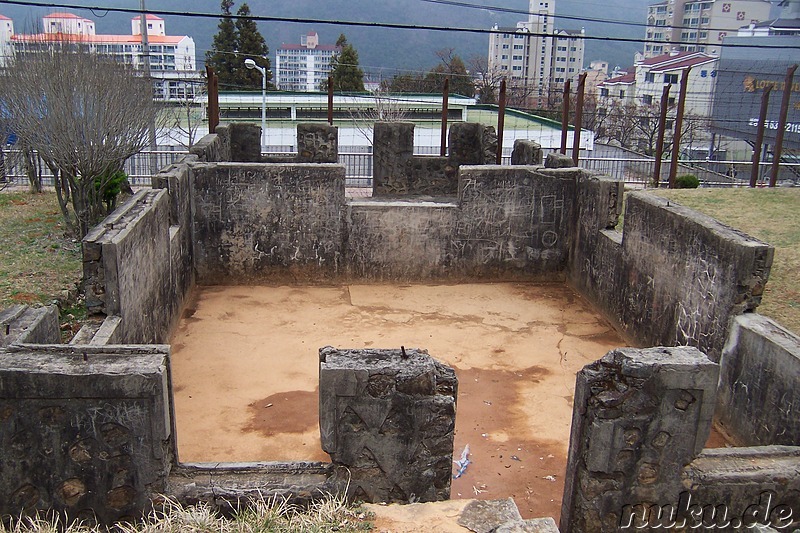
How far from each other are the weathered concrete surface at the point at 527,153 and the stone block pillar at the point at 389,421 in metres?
9.39

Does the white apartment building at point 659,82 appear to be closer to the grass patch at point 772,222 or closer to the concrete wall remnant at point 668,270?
the grass patch at point 772,222

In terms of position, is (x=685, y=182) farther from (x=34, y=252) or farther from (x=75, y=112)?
(x=34, y=252)

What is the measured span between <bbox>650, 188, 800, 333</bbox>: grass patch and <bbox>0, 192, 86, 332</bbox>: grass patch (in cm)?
874

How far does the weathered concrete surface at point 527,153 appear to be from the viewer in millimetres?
14383

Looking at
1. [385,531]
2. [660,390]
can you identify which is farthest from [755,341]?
[385,531]

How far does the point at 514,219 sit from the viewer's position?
12.5 m

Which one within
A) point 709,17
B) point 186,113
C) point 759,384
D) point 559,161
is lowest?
point 759,384

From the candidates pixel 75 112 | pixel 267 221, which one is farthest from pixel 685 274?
pixel 75 112

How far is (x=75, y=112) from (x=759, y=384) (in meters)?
10.8

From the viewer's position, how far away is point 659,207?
952 centimetres

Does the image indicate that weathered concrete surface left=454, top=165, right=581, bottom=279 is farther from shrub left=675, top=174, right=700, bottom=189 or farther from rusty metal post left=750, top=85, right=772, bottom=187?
shrub left=675, top=174, right=700, bottom=189

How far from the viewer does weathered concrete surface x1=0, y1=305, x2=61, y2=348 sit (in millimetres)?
5902

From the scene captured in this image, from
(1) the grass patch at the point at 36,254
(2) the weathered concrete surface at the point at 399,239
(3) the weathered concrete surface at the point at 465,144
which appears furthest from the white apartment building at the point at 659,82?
(2) the weathered concrete surface at the point at 399,239

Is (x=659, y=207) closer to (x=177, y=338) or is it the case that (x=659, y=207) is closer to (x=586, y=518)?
(x=586, y=518)
